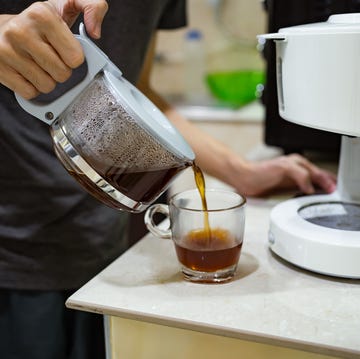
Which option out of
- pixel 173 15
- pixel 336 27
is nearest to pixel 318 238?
pixel 336 27

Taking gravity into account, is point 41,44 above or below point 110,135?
above

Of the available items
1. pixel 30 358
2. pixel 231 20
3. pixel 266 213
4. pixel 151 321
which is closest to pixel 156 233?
pixel 151 321

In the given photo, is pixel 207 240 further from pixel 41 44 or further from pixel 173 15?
pixel 173 15

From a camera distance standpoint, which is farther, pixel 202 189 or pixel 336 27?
pixel 202 189

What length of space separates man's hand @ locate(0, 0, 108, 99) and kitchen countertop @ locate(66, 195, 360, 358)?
268mm

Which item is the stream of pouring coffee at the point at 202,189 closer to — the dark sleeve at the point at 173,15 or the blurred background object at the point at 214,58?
the dark sleeve at the point at 173,15

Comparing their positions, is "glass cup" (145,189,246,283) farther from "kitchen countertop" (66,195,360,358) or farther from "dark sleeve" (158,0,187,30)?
"dark sleeve" (158,0,187,30)

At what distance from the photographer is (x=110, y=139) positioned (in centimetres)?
69

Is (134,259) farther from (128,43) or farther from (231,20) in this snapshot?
(231,20)

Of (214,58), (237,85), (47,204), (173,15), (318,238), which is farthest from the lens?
(214,58)

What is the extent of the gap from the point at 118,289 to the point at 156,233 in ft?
0.35

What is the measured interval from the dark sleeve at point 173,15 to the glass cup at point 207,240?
1.77 ft

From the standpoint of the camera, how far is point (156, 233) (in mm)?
806

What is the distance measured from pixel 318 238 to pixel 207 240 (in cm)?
14
